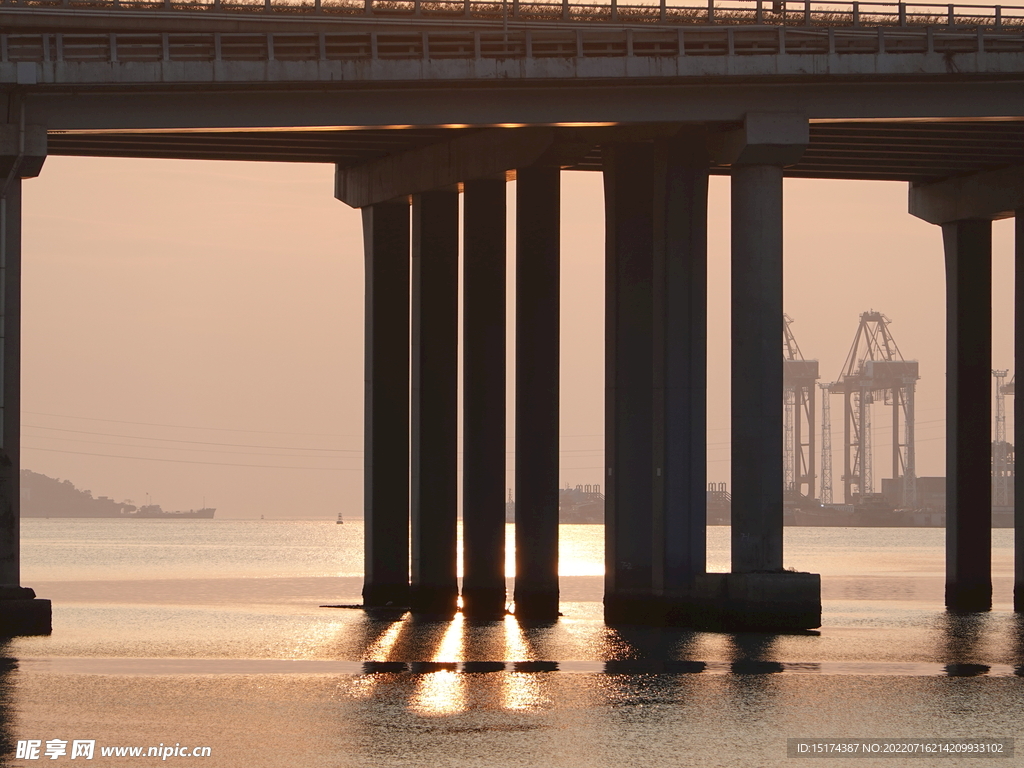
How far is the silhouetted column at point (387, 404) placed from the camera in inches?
2142

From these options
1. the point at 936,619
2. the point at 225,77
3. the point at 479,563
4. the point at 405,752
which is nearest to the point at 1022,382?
the point at 936,619

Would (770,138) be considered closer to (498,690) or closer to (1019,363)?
(1019,363)

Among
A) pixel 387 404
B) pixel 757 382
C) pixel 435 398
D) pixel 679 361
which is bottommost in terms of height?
pixel 387 404

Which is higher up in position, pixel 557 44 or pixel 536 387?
pixel 557 44

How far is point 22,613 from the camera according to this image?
3716 cm

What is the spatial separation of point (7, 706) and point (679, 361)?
80.7 feet

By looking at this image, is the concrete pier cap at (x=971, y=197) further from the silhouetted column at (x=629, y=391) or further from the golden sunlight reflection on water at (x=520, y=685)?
the golden sunlight reflection on water at (x=520, y=685)

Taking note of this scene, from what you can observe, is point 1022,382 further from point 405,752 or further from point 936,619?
point 405,752

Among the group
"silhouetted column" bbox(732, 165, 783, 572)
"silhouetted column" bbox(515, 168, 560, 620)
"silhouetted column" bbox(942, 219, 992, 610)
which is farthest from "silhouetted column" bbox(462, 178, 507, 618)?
"silhouetted column" bbox(942, 219, 992, 610)

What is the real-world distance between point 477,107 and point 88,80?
907cm

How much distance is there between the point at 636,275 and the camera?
46500mm

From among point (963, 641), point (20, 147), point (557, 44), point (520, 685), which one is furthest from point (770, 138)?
point (520, 685)

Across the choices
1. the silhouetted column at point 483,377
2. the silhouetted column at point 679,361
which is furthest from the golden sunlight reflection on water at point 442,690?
the silhouetted column at point 483,377

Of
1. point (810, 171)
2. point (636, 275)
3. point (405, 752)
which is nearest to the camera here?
point (405, 752)
